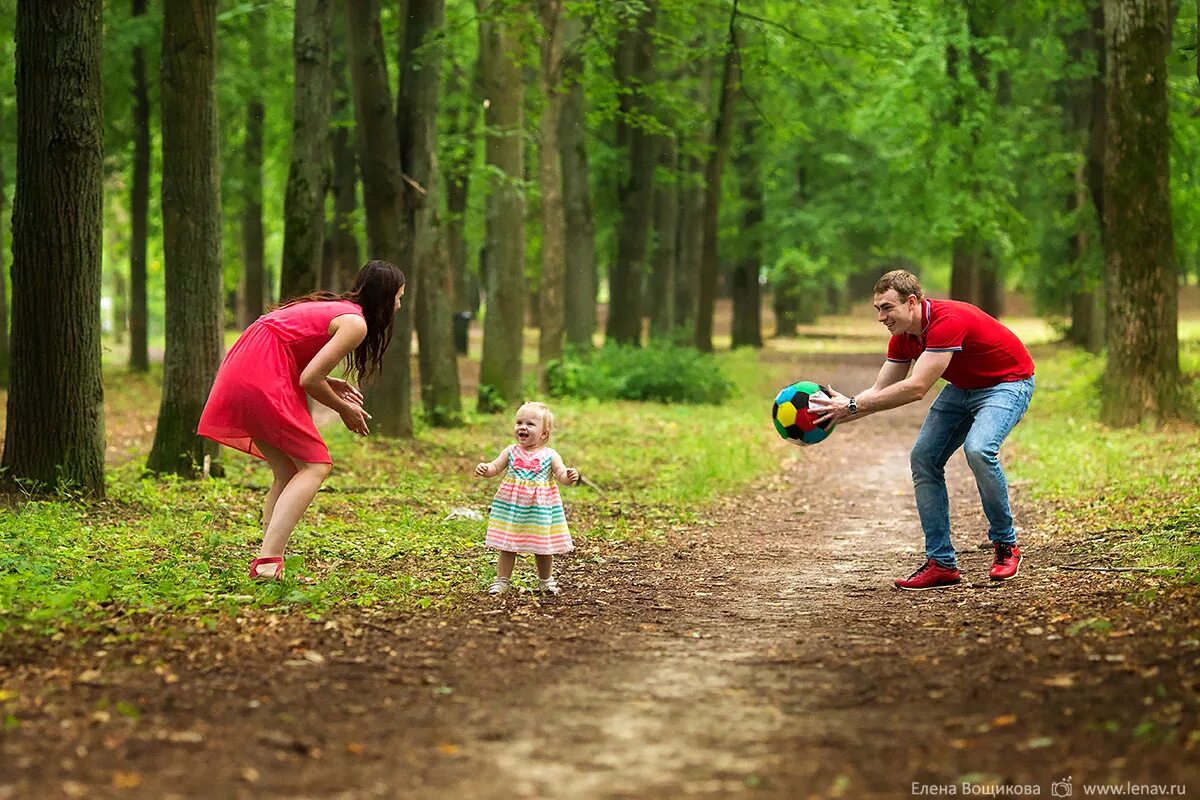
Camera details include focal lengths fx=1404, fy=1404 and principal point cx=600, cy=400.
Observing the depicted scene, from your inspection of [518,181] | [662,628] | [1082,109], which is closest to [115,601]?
[662,628]

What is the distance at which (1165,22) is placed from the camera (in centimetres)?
1614

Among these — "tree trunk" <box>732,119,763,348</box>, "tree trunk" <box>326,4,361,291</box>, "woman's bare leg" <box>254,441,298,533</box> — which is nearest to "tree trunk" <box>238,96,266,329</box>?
"tree trunk" <box>326,4,361,291</box>

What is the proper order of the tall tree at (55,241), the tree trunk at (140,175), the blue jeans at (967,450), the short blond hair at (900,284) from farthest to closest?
the tree trunk at (140,175), the tall tree at (55,241), the blue jeans at (967,450), the short blond hair at (900,284)

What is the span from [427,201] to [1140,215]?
27.2 feet

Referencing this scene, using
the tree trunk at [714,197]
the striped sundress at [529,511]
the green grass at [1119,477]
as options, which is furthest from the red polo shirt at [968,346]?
the tree trunk at [714,197]

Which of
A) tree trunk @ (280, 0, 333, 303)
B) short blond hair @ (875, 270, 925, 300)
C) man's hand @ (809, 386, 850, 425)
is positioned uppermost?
tree trunk @ (280, 0, 333, 303)

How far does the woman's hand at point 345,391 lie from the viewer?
25.6ft

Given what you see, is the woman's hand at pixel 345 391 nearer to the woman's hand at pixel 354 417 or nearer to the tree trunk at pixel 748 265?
the woman's hand at pixel 354 417

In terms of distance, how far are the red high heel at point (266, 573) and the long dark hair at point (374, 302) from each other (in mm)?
1083

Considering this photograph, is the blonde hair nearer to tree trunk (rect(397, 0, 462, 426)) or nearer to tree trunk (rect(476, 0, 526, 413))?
tree trunk (rect(397, 0, 462, 426))

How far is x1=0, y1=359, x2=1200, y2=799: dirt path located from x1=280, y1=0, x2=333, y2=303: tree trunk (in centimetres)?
673

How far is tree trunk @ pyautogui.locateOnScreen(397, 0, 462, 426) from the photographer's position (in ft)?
51.8

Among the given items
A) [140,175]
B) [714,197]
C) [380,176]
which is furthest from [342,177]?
[380,176]

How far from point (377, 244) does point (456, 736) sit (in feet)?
35.8
